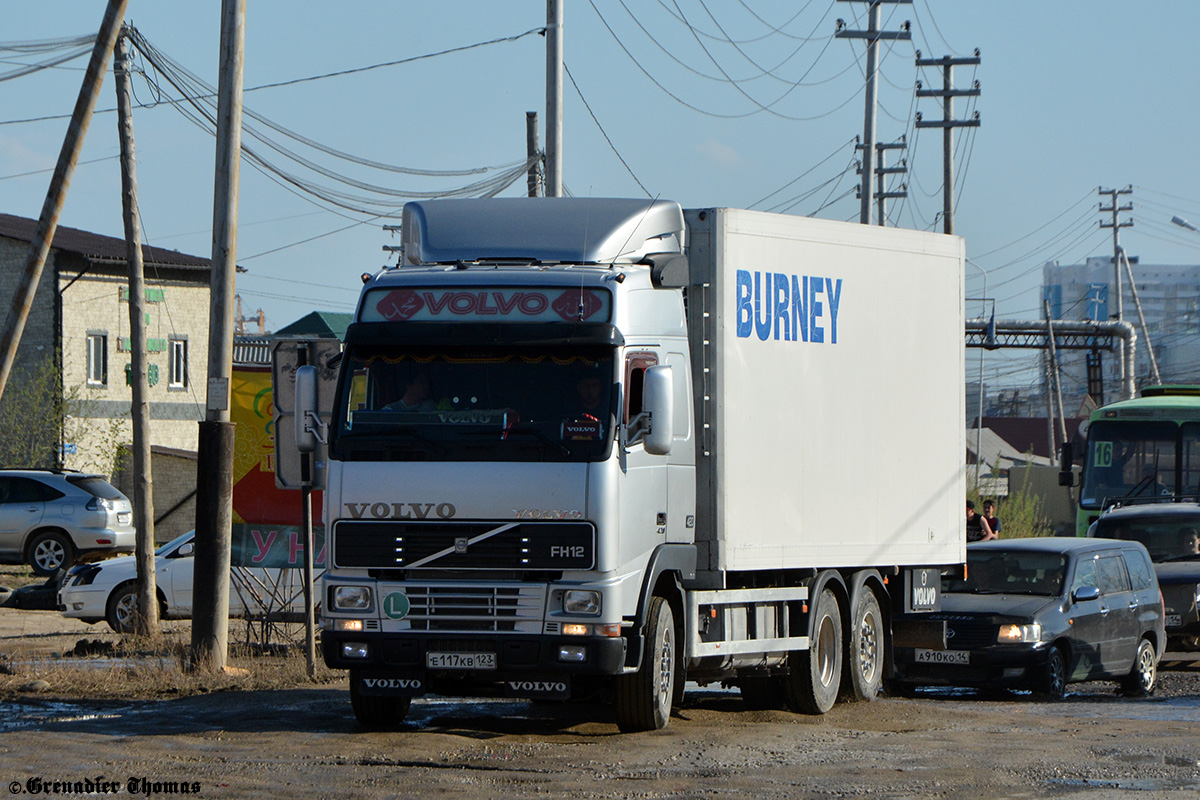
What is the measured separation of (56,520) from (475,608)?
19.4m

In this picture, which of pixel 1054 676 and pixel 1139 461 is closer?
pixel 1054 676

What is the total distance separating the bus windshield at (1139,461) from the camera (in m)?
25.3

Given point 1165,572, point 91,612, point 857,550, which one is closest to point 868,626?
point 857,550

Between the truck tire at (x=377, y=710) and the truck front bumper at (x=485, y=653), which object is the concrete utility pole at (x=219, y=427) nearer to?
the truck tire at (x=377, y=710)

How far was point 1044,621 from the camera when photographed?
14828mm

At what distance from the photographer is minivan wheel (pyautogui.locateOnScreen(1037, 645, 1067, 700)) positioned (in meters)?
14.6

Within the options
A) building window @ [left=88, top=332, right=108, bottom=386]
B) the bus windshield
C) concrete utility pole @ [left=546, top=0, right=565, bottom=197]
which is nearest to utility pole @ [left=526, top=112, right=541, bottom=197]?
concrete utility pole @ [left=546, top=0, right=565, bottom=197]

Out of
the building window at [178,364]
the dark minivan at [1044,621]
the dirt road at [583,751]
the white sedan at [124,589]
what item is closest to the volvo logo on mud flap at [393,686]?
the dirt road at [583,751]

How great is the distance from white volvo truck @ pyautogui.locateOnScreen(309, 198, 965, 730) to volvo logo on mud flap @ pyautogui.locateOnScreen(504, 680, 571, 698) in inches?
0.9

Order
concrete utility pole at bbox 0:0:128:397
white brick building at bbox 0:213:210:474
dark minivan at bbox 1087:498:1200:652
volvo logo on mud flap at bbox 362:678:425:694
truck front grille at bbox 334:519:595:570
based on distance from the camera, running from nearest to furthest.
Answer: truck front grille at bbox 334:519:595:570
volvo logo on mud flap at bbox 362:678:425:694
concrete utility pole at bbox 0:0:128:397
dark minivan at bbox 1087:498:1200:652
white brick building at bbox 0:213:210:474

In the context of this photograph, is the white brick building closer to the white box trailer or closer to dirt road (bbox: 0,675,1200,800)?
dirt road (bbox: 0,675,1200,800)

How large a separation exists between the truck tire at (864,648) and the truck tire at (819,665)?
17 cm

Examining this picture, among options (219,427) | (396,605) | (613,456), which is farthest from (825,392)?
(219,427)

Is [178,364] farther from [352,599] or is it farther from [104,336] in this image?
[352,599]
